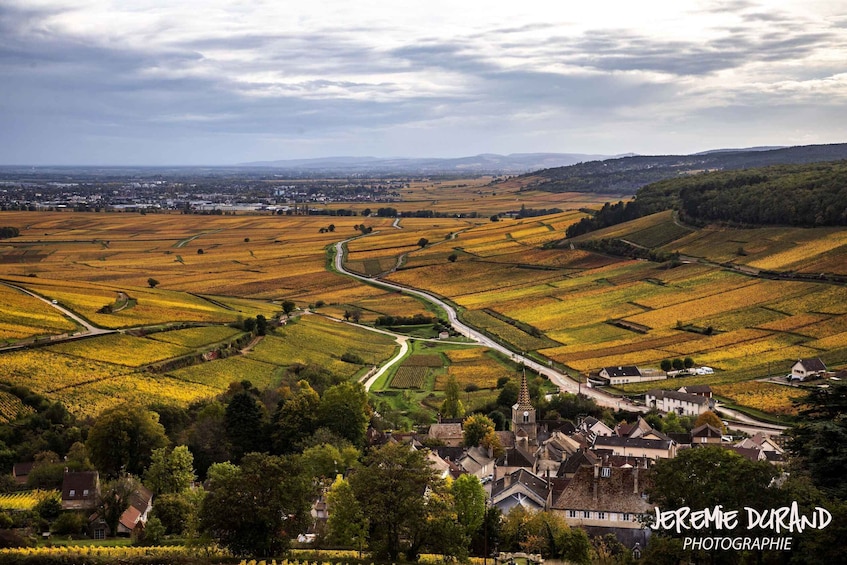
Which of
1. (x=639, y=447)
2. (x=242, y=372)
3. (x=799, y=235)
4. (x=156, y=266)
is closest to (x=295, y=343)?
(x=242, y=372)

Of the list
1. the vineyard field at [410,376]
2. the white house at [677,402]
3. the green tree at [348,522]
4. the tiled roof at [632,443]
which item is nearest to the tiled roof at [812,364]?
the white house at [677,402]

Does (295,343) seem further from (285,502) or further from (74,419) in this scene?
(285,502)

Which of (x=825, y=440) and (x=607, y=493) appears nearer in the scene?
(x=825, y=440)

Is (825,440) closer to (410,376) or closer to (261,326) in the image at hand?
(410,376)

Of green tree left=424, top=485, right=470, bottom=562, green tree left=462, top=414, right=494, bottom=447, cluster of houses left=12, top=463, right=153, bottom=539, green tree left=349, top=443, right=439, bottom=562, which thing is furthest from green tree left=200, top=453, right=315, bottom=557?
green tree left=462, top=414, right=494, bottom=447

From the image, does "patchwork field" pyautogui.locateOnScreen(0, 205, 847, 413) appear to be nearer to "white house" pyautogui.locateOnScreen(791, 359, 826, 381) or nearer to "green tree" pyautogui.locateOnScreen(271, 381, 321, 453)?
"white house" pyautogui.locateOnScreen(791, 359, 826, 381)

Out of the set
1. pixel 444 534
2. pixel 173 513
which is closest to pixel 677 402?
pixel 444 534
